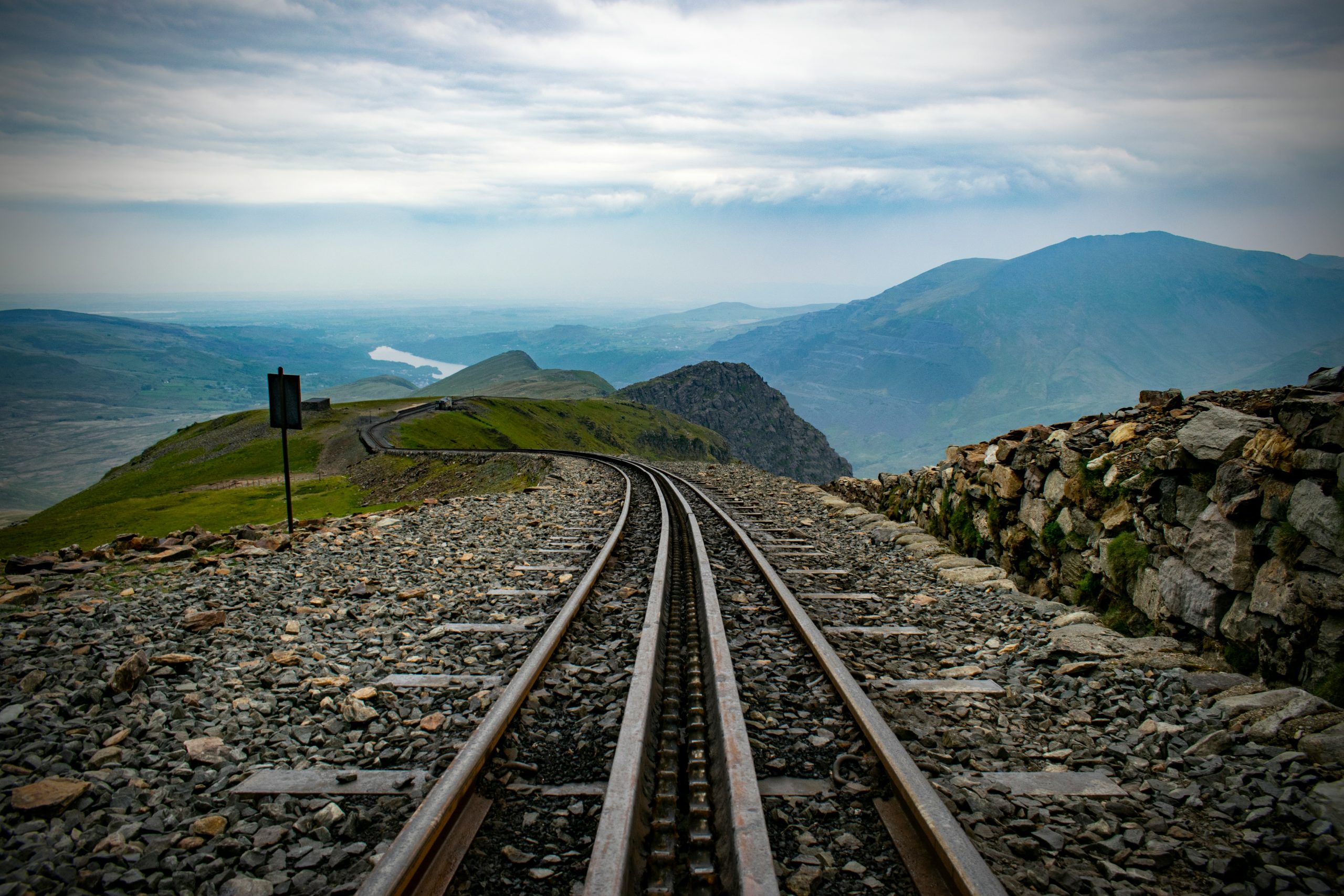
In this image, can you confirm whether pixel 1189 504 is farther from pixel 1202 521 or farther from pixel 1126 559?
pixel 1126 559

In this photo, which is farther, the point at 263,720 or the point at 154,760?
the point at 263,720

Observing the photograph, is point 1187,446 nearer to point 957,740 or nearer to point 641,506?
point 957,740

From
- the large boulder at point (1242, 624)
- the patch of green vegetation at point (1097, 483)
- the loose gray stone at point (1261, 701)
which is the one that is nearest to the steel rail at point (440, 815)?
the loose gray stone at point (1261, 701)

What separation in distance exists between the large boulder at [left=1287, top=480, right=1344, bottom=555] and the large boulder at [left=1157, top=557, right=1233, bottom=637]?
107cm

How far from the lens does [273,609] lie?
25.8 feet

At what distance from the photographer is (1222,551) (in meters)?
6.81

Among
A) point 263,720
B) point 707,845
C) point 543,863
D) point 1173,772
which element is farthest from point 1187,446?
point 263,720

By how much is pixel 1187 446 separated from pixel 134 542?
1543 cm

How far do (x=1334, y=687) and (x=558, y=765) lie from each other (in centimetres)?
627

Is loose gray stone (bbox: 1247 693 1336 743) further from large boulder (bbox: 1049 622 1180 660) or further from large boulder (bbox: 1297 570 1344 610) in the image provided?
large boulder (bbox: 1049 622 1180 660)

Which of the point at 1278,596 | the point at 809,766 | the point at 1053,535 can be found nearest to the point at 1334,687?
the point at 1278,596

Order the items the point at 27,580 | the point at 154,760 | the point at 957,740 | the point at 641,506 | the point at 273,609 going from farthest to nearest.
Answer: the point at 641,506 < the point at 27,580 < the point at 273,609 < the point at 957,740 < the point at 154,760

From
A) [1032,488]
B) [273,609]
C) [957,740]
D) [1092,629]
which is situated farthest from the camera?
[1032,488]

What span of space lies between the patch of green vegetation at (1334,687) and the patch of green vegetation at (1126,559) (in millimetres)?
2599
